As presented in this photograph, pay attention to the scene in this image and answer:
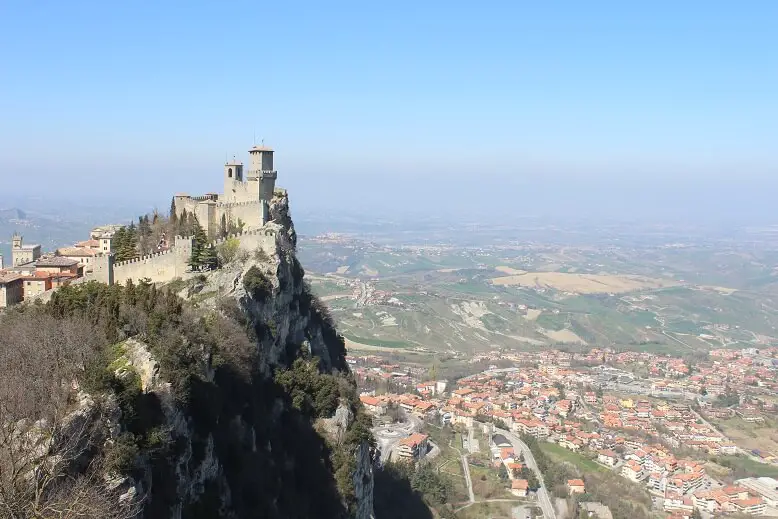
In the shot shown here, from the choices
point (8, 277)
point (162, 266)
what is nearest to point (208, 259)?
point (162, 266)

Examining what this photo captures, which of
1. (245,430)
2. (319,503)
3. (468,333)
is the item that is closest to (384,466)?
(319,503)

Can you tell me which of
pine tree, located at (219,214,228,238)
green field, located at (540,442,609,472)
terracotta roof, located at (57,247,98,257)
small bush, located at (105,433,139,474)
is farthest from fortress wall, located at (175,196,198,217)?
green field, located at (540,442,609,472)

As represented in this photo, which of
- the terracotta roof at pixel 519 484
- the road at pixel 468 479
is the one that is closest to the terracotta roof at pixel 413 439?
the road at pixel 468 479

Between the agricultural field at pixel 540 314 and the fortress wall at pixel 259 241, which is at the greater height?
the fortress wall at pixel 259 241

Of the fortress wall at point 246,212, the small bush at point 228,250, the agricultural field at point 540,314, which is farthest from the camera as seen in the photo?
the agricultural field at point 540,314

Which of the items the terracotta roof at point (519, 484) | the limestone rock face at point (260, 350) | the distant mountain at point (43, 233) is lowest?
the terracotta roof at point (519, 484)

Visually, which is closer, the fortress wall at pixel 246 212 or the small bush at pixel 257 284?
the small bush at pixel 257 284

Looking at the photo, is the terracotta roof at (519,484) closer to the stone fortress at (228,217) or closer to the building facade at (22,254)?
the stone fortress at (228,217)
